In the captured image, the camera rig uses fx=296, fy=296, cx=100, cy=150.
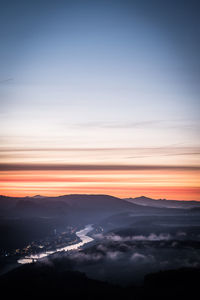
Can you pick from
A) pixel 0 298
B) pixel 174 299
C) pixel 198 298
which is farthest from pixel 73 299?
pixel 198 298

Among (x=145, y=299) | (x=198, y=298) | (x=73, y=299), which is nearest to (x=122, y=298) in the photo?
(x=145, y=299)

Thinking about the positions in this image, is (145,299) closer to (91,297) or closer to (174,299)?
(174,299)

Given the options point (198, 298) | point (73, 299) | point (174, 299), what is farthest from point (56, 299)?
point (198, 298)

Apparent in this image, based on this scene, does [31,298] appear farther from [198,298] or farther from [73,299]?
[198,298]

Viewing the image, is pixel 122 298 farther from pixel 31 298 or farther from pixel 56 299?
pixel 31 298

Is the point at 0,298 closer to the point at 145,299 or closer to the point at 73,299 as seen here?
the point at 73,299
